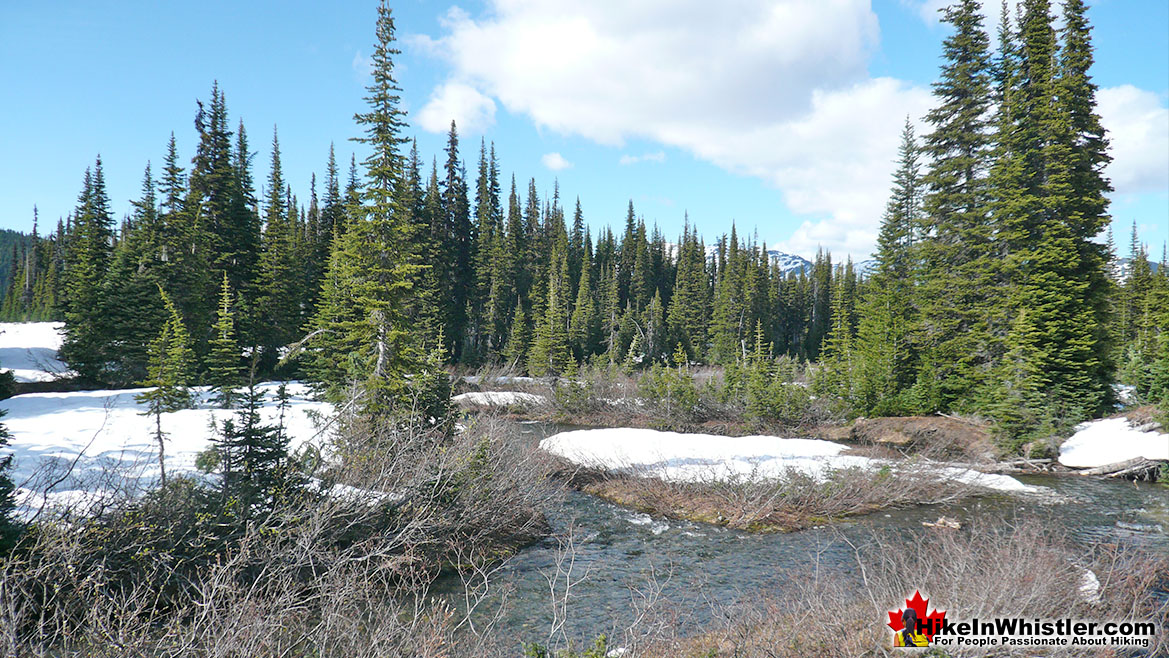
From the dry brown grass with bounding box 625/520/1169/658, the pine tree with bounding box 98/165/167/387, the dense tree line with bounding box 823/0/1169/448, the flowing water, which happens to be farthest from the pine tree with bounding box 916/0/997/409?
the pine tree with bounding box 98/165/167/387

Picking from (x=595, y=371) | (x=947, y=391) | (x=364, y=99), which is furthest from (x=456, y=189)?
(x=947, y=391)

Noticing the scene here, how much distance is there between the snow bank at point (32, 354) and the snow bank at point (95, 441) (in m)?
5.99

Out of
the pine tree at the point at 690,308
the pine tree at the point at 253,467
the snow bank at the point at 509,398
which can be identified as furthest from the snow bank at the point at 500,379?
the pine tree at the point at 253,467

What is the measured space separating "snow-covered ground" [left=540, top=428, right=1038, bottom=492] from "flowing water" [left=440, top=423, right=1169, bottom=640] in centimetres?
165

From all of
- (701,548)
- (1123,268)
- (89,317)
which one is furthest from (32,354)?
(1123,268)

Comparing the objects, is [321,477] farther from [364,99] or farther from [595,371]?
[595,371]

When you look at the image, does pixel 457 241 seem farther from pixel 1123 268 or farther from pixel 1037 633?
pixel 1123 268

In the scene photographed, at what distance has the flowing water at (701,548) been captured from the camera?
9.39m

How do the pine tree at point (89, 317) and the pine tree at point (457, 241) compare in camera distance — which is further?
the pine tree at point (457, 241)

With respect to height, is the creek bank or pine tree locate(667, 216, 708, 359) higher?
pine tree locate(667, 216, 708, 359)

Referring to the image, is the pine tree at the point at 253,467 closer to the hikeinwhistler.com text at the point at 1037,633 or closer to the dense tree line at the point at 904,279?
the dense tree line at the point at 904,279

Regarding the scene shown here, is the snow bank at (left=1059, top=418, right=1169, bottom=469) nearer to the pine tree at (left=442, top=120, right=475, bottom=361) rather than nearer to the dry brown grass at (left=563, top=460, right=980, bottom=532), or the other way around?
the dry brown grass at (left=563, top=460, right=980, bottom=532)

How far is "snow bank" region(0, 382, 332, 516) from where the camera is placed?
8.90m

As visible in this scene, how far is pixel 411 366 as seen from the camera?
1800 cm
